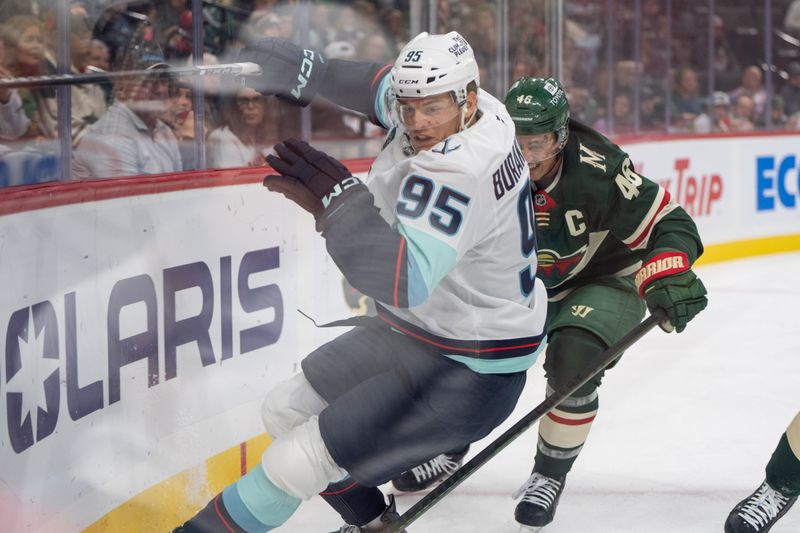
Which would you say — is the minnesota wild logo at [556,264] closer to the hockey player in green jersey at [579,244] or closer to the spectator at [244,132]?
the hockey player in green jersey at [579,244]

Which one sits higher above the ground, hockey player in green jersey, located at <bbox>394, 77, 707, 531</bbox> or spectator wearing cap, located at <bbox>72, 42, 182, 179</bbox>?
spectator wearing cap, located at <bbox>72, 42, 182, 179</bbox>

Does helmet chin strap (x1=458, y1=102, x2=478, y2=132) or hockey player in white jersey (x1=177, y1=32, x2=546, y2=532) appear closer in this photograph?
hockey player in white jersey (x1=177, y1=32, x2=546, y2=532)

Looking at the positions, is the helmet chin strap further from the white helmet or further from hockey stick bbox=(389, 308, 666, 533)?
hockey stick bbox=(389, 308, 666, 533)

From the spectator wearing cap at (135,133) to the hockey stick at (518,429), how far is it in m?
1.06

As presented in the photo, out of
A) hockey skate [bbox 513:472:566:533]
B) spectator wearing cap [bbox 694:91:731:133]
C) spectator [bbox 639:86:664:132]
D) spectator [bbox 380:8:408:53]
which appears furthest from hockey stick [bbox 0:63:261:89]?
spectator wearing cap [bbox 694:91:731:133]

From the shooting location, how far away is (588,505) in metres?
2.96

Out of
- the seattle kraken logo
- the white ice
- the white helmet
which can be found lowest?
the white ice

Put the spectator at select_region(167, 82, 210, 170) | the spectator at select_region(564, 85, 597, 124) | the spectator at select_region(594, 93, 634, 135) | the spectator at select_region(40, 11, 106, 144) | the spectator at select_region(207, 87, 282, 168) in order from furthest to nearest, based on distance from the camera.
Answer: the spectator at select_region(594, 93, 634, 135), the spectator at select_region(564, 85, 597, 124), the spectator at select_region(207, 87, 282, 168), the spectator at select_region(167, 82, 210, 170), the spectator at select_region(40, 11, 106, 144)

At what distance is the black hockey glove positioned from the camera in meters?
2.33

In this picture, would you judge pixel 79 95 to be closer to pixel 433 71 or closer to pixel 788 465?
pixel 433 71

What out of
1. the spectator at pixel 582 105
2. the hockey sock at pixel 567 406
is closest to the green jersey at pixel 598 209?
the hockey sock at pixel 567 406

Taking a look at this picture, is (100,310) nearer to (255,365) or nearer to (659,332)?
(255,365)

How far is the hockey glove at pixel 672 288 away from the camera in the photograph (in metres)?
2.42

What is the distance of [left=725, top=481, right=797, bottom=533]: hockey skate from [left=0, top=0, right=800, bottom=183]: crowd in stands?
1.58 m
